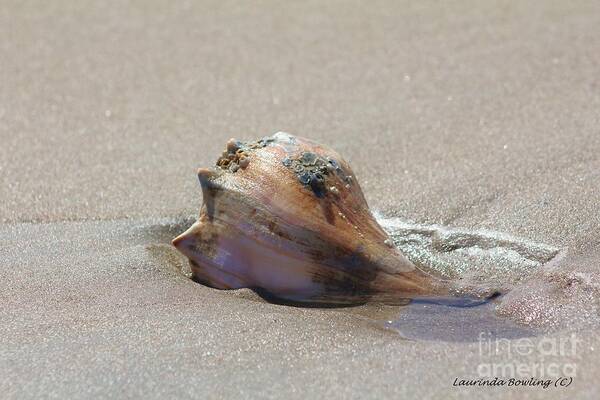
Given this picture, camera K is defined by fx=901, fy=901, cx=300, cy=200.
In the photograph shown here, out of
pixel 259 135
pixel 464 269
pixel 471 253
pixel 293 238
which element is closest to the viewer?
pixel 293 238

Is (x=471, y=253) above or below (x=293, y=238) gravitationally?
below

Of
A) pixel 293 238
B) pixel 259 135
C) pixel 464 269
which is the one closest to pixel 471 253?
pixel 464 269

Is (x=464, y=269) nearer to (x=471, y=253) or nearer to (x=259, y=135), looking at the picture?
(x=471, y=253)

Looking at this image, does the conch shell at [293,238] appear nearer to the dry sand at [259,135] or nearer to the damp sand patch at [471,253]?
the dry sand at [259,135]

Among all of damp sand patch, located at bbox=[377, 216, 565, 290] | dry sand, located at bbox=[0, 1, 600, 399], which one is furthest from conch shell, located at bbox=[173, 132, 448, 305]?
damp sand patch, located at bbox=[377, 216, 565, 290]

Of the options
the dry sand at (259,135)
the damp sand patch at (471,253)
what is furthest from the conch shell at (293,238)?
the damp sand patch at (471,253)

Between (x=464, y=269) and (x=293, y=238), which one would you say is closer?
(x=293, y=238)
